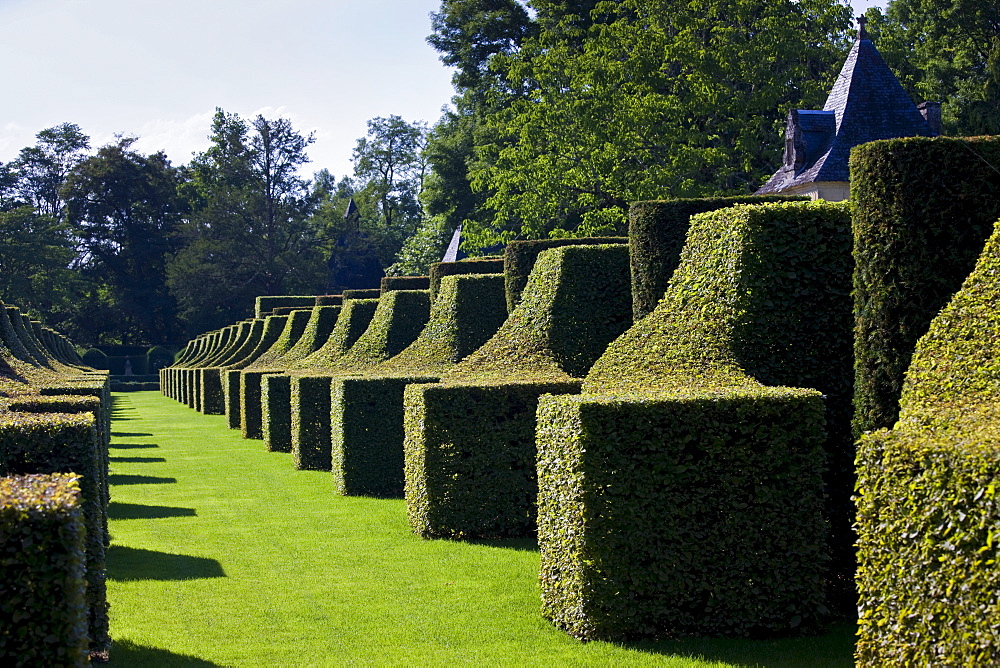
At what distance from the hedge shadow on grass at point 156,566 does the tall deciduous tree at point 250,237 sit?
69694mm

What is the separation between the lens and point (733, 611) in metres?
7.76

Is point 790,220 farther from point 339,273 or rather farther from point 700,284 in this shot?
point 339,273

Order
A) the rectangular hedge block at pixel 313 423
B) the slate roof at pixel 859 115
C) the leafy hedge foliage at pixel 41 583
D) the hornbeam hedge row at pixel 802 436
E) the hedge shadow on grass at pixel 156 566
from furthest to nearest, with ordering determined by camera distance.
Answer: the slate roof at pixel 859 115
the rectangular hedge block at pixel 313 423
the hedge shadow on grass at pixel 156 566
the hornbeam hedge row at pixel 802 436
the leafy hedge foliage at pixel 41 583

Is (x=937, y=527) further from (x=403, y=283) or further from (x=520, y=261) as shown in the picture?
(x=403, y=283)

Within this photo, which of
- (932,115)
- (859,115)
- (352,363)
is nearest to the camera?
(352,363)

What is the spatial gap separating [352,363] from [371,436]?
230 inches

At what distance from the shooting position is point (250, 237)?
81.0 meters

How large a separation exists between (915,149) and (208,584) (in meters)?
7.34

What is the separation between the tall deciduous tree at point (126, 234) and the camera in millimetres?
87688

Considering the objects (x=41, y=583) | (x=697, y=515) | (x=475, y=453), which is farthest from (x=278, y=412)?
(x=41, y=583)

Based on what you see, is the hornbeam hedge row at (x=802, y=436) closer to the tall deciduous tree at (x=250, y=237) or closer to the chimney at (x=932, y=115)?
the chimney at (x=932, y=115)

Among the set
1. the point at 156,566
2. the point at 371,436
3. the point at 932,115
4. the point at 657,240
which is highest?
the point at 932,115

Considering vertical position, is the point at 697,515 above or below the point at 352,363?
below

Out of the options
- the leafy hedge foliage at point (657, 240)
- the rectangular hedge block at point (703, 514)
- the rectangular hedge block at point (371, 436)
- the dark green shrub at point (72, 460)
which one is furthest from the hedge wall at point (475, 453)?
the dark green shrub at point (72, 460)
